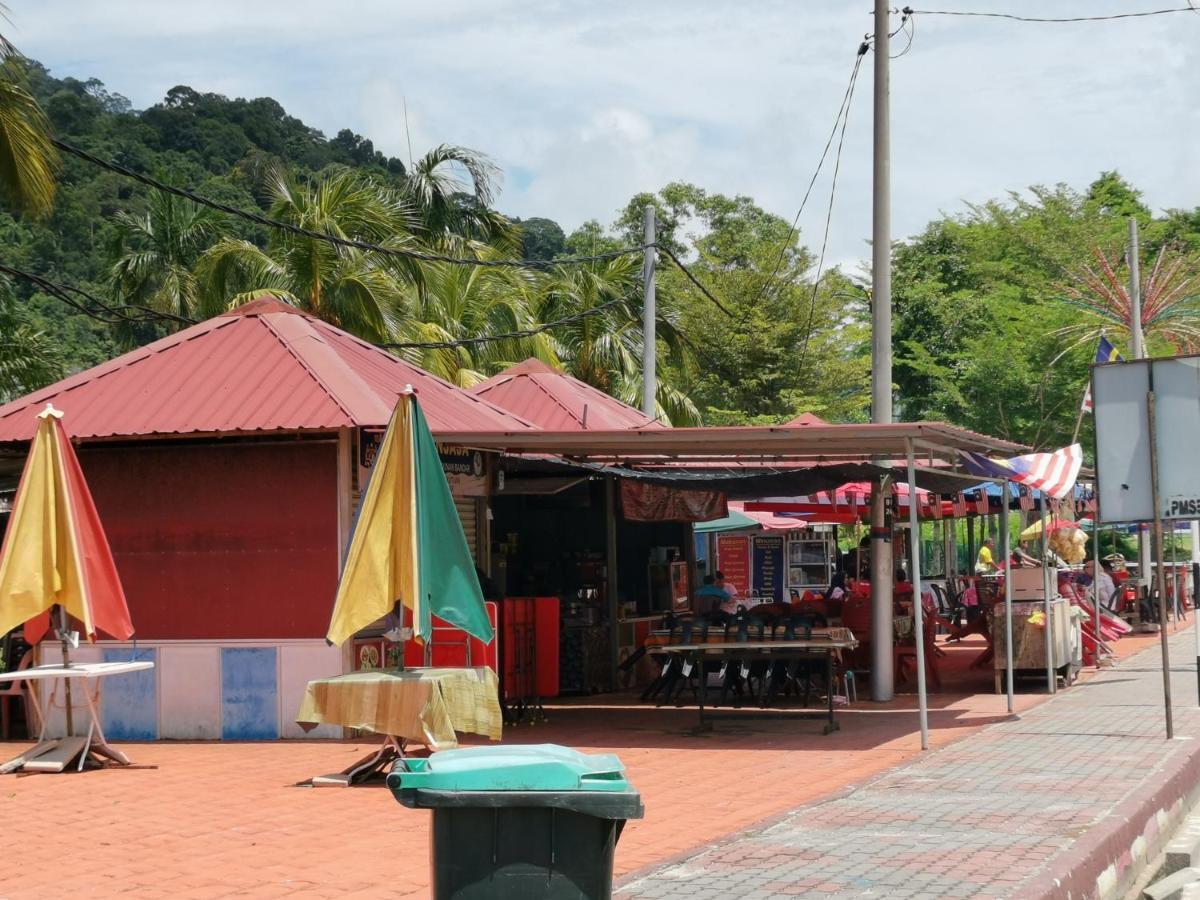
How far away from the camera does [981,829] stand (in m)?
8.58

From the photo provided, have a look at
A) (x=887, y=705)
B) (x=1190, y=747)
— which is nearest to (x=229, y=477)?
(x=887, y=705)

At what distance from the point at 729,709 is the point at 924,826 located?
26.2 feet

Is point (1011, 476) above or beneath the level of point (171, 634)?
above

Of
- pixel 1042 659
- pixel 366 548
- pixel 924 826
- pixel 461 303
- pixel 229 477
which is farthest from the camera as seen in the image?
pixel 461 303

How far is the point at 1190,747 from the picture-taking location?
12.0 metres

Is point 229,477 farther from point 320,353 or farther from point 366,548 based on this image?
point 366,548

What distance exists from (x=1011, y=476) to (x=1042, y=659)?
2745 millimetres

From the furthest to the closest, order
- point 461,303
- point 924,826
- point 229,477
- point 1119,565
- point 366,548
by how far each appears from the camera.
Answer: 1. point 461,303
2. point 1119,565
3. point 229,477
4. point 366,548
5. point 924,826

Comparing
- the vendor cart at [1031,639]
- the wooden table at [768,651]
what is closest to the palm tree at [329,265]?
the vendor cart at [1031,639]

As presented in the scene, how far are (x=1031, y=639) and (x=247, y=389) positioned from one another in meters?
8.97

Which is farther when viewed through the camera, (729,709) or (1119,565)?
(1119,565)

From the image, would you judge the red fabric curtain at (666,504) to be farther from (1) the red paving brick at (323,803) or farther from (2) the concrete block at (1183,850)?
(2) the concrete block at (1183,850)

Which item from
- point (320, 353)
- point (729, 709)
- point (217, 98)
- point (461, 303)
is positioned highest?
point (217, 98)

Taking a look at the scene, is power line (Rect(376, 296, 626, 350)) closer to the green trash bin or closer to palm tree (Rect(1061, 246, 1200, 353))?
palm tree (Rect(1061, 246, 1200, 353))
